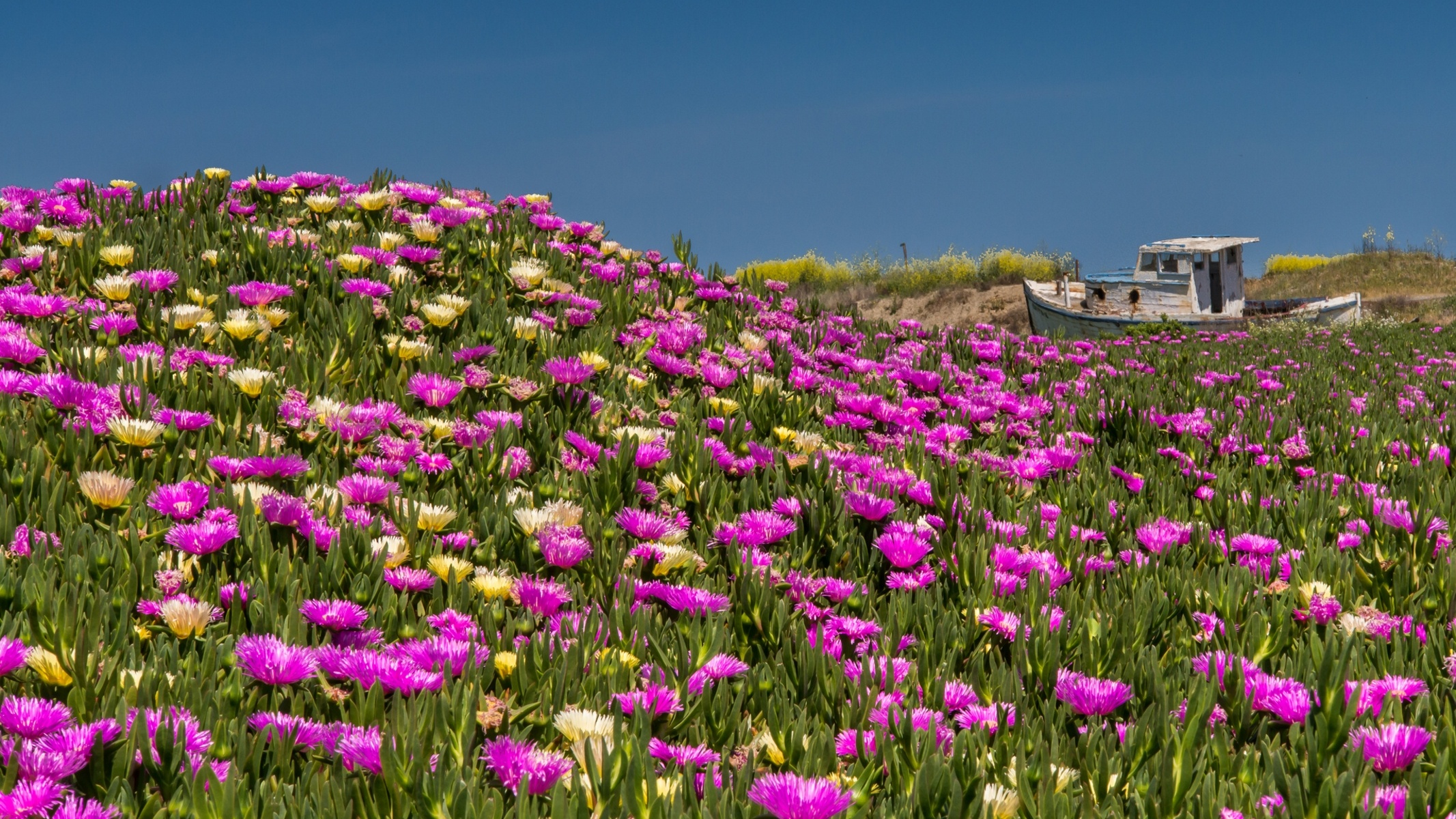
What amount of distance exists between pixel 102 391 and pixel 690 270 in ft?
13.1

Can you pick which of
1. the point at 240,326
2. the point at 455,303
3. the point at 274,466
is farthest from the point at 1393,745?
the point at 240,326

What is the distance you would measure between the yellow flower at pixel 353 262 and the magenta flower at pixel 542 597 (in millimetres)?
3138

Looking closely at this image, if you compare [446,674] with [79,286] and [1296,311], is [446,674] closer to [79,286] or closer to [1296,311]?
[79,286]

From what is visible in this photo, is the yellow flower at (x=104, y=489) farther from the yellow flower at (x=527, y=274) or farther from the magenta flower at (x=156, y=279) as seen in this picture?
the yellow flower at (x=527, y=274)

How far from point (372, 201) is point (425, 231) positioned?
73 centimetres

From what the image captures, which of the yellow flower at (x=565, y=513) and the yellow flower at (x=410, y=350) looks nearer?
the yellow flower at (x=565, y=513)

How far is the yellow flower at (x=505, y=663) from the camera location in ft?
6.65

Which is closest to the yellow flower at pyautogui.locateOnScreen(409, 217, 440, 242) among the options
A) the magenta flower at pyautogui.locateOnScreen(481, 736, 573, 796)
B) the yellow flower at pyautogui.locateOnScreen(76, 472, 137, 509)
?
the yellow flower at pyautogui.locateOnScreen(76, 472, 137, 509)

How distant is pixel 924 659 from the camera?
224cm

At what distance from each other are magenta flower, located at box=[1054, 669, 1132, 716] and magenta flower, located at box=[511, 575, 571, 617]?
1089 mm

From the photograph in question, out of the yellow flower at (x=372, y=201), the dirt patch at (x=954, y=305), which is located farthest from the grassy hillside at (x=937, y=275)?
the yellow flower at (x=372, y=201)

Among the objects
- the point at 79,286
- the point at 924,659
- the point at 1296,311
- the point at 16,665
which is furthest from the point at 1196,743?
the point at 1296,311

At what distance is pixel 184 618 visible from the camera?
207 cm

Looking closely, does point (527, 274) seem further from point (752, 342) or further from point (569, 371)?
point (569, 371)
